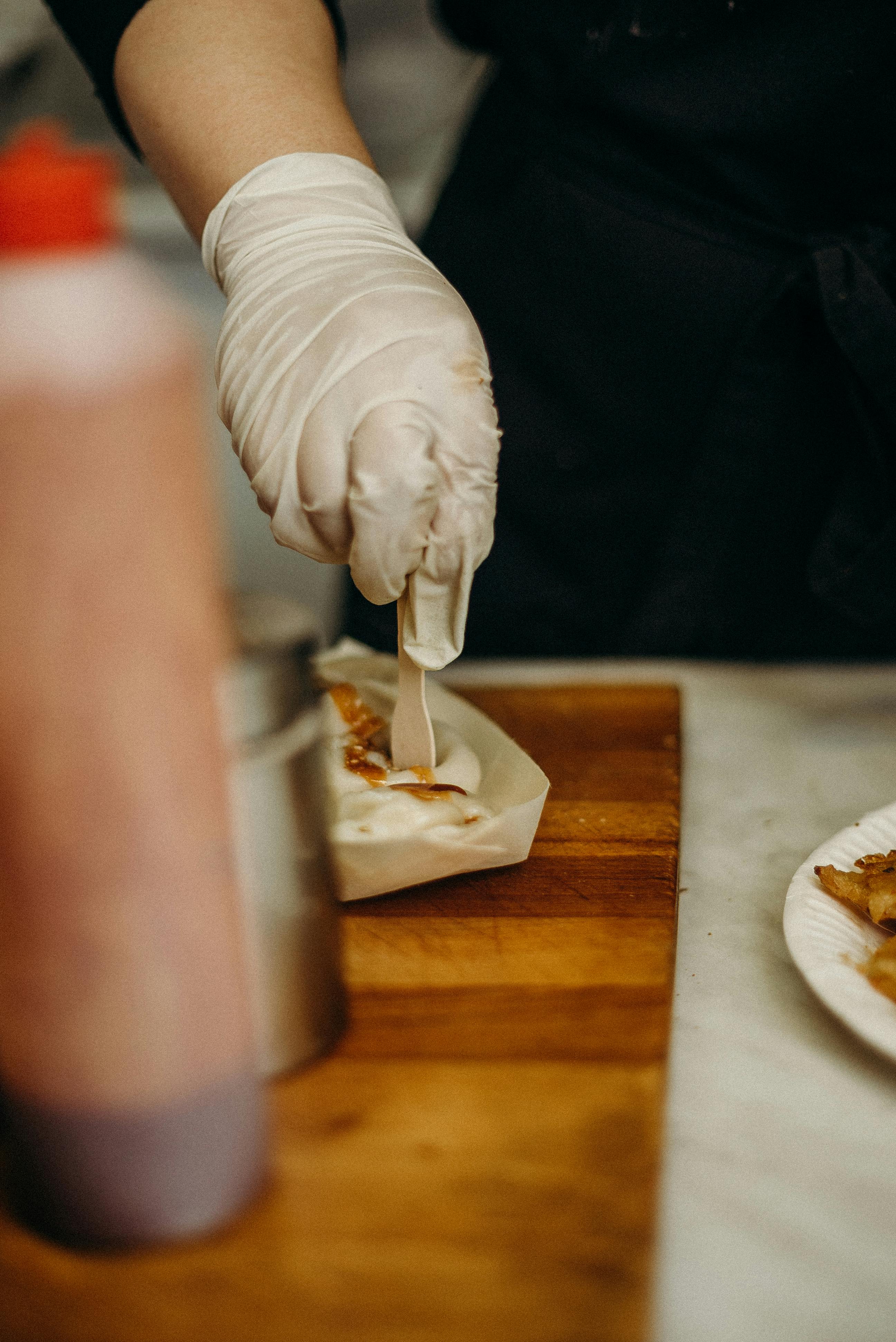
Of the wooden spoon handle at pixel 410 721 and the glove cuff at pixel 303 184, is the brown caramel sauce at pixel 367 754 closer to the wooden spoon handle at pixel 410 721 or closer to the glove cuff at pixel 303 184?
the wooden spoon handle at pixel 410 721

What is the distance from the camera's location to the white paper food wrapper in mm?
813

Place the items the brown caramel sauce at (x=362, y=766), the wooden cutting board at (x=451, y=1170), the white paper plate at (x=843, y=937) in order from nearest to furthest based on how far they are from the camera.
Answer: the wooden cutting board at (x=451, y=1170) → the white paper plate at (x=843, y=937) → the brown caramel sauce at (x=362, y=766)

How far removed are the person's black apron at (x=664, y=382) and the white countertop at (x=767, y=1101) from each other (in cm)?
22

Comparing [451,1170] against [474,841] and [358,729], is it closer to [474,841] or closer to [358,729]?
[474,841]

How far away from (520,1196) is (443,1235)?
44 millimetres

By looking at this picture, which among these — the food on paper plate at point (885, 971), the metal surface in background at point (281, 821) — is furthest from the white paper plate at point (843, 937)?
the metal surface in background at point (281, 821)

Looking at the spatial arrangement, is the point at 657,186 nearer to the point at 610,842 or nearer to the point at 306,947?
the point at 610,842

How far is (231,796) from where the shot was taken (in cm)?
47

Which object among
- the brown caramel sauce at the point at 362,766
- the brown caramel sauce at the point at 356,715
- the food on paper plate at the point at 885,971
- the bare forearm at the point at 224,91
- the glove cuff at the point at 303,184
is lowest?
the brown caramel sauce at the point at 356,715

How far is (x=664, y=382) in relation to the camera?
1253 millimetres

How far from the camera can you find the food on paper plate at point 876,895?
69cm

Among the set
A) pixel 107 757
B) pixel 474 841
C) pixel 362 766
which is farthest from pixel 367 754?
pixel 107 757

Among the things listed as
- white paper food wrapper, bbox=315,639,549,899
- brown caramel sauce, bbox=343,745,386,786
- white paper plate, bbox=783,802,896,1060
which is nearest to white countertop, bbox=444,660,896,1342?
white paper plate, bbox=783,802,896,1060

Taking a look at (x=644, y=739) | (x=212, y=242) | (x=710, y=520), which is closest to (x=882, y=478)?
(x=710, y=520)
